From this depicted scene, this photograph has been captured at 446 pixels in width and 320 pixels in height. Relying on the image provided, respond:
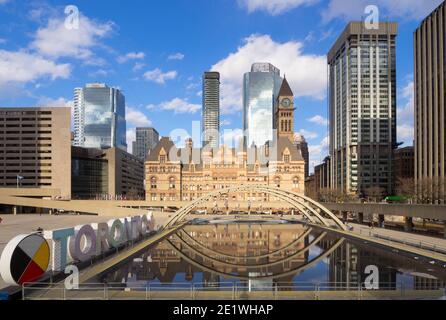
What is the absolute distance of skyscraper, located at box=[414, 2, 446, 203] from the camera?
400ft

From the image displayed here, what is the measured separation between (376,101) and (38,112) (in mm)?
159375

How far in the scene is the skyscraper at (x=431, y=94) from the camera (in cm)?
12188

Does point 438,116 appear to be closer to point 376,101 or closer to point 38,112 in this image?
point 376,101

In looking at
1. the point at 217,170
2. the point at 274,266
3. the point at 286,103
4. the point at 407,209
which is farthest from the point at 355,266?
the point at 286,103

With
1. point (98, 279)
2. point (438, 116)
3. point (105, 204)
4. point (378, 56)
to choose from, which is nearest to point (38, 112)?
point (105, 204)

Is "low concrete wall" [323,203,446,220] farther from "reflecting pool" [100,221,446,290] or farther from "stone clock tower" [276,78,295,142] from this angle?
"stone clock tower" [276,78,295,142]

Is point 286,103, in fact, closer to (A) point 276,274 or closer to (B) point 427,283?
(A) point 276,274

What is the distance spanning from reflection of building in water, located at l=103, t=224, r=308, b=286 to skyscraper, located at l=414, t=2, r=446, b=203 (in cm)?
8530

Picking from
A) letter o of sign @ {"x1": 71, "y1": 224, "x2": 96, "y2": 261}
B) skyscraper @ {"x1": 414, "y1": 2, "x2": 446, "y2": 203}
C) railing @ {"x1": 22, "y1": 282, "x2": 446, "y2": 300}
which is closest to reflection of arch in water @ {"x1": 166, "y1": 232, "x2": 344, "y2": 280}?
railing @ {"x1": 22, "y1": 282, "x2": 446, "y2": 300}

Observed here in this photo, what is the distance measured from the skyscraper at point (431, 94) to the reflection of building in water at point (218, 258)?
85.3 m

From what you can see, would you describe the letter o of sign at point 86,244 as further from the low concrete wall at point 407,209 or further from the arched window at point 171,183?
the arched window at point 171,183

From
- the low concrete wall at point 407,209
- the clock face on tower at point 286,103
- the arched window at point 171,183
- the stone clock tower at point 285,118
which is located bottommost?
the low concrete wall at point 407,209

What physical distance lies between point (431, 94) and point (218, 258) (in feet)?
408

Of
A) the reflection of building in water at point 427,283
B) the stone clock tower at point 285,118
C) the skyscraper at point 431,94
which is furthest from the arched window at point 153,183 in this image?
the reflection of building in water at point 427,283
